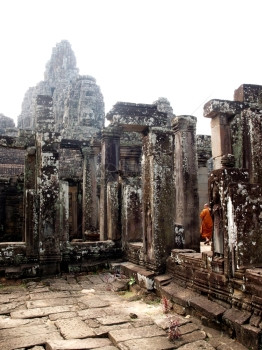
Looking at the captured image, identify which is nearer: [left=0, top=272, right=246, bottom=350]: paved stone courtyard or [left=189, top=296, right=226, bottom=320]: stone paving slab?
[left=0, top=272, right=246, bottom=350]: paved stone courtyard

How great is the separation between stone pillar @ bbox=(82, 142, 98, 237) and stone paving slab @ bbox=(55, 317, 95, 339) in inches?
262

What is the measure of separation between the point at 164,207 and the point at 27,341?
3368 millimetres

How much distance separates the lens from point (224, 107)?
5.23 meters

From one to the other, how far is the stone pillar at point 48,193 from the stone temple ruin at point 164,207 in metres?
0.02

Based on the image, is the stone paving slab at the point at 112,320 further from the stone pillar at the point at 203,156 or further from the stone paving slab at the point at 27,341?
the stone pillar at the point at 203,156

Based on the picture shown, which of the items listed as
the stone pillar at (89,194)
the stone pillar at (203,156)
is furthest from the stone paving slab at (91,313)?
the stone pillar at (203,156)

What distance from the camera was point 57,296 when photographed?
6016 millimetres

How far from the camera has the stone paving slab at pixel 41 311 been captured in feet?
15.9

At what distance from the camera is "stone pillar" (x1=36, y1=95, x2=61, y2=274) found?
7.82m

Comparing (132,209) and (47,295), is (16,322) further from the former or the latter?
(132,209)

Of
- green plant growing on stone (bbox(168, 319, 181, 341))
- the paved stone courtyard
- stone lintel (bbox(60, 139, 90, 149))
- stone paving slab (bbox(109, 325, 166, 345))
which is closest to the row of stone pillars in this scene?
the paved stone courtyard

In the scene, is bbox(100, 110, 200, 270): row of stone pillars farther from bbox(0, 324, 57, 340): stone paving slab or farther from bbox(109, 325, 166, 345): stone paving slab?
bbox(0, 324, 57, 340): stone paving slab

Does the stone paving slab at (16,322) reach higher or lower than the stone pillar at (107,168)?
lower

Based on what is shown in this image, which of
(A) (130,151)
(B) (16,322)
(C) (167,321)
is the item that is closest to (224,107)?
(C) (167,321)
